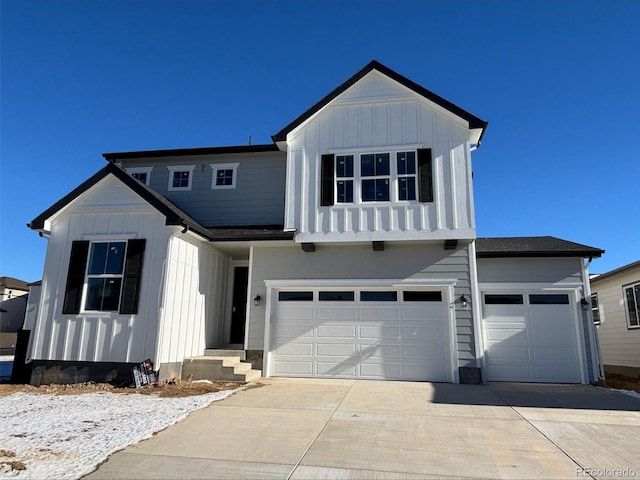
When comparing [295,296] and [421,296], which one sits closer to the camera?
[421,296]

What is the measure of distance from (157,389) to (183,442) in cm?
387

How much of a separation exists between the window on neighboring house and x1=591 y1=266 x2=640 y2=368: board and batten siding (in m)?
14.2

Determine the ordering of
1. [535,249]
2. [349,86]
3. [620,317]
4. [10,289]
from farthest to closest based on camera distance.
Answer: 1. [10,289]
2. [620,317]
3. [349,86]
4. [535,249]

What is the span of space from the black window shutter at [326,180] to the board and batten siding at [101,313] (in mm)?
3754

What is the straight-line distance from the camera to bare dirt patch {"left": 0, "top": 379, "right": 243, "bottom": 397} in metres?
7.80

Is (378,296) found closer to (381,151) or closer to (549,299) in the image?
(381,151)

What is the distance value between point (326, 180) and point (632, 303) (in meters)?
10.5

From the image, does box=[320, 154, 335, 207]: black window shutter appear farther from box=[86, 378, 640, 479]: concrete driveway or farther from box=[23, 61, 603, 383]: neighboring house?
box=[86, 378, 640, 479]: concrete driveway

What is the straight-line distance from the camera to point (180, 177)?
12.8 meters

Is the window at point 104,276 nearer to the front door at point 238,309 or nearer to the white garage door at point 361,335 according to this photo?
the front door at point 238,309

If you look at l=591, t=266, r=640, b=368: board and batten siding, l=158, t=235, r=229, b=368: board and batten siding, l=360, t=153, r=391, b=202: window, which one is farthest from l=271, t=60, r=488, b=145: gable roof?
l=591, t=266, r=640, b=368: board and batten siding

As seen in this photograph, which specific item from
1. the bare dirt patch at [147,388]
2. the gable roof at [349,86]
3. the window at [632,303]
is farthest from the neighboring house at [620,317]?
the bare dirt patch at [147,388]

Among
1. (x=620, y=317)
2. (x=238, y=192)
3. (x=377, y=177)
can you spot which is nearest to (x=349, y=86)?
(x=377, y=177)

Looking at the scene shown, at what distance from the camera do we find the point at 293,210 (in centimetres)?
1037
